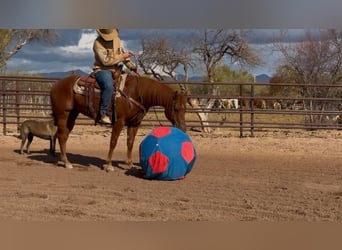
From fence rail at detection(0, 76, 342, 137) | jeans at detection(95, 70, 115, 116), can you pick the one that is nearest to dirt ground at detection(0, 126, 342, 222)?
jeans at detection(95, 70, 115, 116)

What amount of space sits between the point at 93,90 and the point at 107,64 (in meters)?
0.59

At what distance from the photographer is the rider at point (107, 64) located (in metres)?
7.24

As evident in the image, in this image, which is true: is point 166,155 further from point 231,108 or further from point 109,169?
point 231,108

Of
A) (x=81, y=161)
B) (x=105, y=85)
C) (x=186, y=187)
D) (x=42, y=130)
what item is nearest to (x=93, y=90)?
(x=105, y=85)

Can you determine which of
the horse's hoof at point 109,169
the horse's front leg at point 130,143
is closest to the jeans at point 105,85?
the horse's front leg at point 130,143

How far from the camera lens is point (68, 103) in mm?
8156

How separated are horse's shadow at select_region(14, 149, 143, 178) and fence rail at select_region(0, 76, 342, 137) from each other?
50.9 inches

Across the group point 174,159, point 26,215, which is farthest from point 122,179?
point 26,215

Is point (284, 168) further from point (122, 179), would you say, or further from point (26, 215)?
point (26, 215)

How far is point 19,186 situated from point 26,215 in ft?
5.73

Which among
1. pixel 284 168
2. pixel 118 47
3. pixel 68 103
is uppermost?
pixel 118 47

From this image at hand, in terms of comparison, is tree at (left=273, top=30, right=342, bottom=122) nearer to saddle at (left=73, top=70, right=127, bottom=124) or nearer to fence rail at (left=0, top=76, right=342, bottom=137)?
fence rail at (left=0, top=76, right=342, bottom=137)

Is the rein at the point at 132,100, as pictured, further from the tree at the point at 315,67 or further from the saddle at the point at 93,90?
the tree at the point at 315,67

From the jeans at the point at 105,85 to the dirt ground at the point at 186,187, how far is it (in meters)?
1.02
